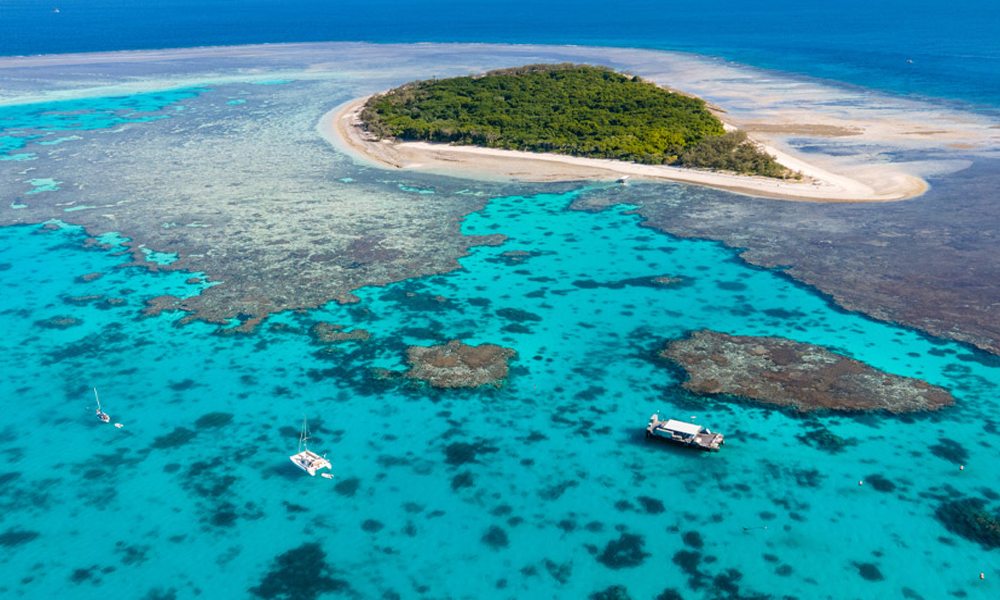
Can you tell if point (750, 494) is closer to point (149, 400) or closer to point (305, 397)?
point (305, 397)

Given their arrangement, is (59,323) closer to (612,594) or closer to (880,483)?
(612,594)

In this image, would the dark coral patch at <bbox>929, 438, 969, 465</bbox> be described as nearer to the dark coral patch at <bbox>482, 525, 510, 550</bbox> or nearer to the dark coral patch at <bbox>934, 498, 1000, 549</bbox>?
the dark coral patch at <bbox>934, 498, 1000, 549</bbox>

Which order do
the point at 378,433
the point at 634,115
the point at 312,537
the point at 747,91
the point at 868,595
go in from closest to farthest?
the point at 868,595
the point at 312,537
the point at 378,433
the point at 634,115
the point at 747,91

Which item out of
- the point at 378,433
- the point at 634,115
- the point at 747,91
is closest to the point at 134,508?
the point at 378,433

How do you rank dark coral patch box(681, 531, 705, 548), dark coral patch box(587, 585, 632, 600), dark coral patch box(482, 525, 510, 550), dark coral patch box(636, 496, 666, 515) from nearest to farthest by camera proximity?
dark coral patch box(587, 585, 632, 600), dark coral patch box(681, 531, 705, 548), dark coral patch box(482, 525, 510, 550), dark coral patch box(636, 496, 666, 515)

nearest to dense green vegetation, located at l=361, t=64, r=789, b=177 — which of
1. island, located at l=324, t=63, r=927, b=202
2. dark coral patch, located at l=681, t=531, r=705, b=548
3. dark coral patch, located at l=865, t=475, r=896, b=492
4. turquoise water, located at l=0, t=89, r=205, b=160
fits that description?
island, located at l=324, t=63, r=927, b=202

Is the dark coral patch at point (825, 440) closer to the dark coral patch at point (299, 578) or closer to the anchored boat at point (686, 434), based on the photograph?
the anchored boat at point (686, 434)
